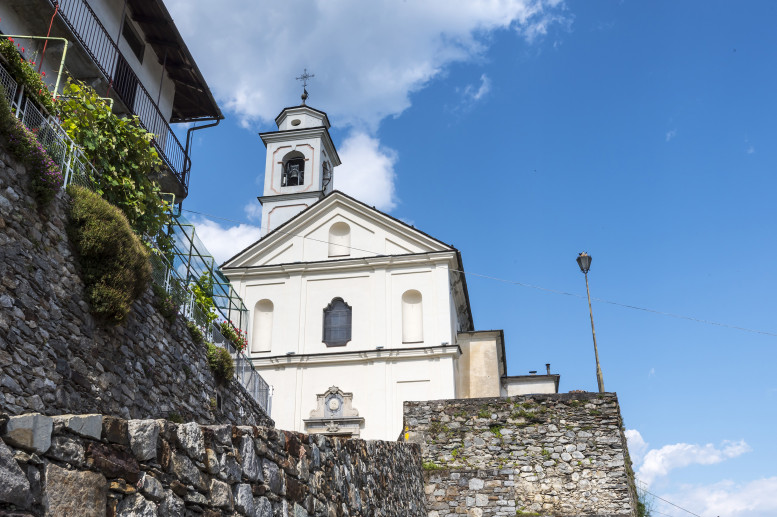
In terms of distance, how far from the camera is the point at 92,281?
785 cm

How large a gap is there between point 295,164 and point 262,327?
35.9 feet

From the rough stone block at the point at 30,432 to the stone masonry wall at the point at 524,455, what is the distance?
9880mm

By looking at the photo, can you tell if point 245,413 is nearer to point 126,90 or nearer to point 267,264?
point 126,90

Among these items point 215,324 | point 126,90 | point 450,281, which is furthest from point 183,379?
point 450,281

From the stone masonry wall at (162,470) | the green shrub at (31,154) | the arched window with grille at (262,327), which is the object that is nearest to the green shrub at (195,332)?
the green shrub at (31,154)

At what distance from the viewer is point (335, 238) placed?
94.1 feet

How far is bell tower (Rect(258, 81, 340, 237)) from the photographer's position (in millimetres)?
33781

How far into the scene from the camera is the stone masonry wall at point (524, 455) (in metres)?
11.8

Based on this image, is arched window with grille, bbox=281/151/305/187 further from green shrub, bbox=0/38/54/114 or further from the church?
green shrub, bbox=0/38/54/114

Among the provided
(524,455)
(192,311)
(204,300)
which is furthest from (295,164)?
(524,455)

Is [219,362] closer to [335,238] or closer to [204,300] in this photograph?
[204,300]

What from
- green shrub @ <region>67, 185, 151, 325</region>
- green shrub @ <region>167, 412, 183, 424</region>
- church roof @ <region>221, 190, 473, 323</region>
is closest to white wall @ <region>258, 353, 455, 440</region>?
church roof @ <region>221, 190, 473, 323</region>

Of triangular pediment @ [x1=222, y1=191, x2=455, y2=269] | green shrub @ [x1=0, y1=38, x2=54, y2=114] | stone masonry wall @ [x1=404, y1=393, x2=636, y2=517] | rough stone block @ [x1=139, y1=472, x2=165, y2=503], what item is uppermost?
triangular pediment @ [x1=222, y1=191, x2=455, y2=269]

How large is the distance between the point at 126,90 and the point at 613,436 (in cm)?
1146
